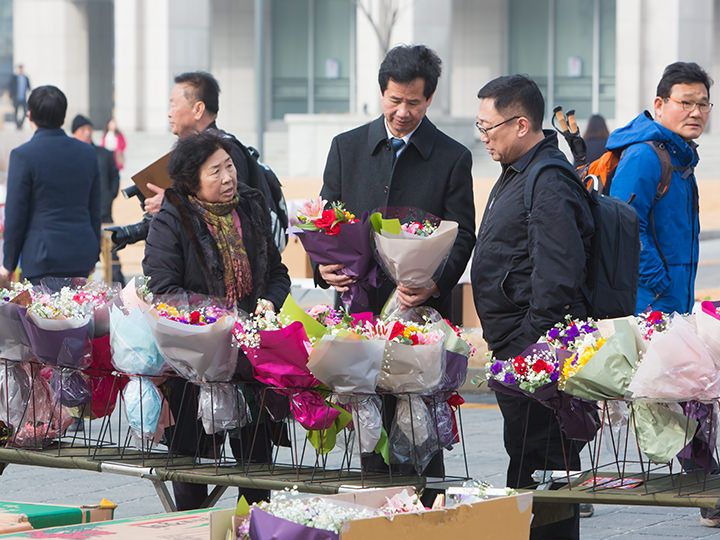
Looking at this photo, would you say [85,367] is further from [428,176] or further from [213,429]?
[428,176]

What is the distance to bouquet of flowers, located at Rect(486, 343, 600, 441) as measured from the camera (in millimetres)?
4758

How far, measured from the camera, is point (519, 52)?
4278 cm

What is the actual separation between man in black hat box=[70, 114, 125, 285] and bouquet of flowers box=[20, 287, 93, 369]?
1076 centimetres

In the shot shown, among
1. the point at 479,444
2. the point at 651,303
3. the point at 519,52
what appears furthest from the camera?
the point at 519,52

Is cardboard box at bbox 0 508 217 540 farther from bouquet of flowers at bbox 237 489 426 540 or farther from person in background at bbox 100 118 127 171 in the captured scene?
person in background at bbox 100 118 127 171

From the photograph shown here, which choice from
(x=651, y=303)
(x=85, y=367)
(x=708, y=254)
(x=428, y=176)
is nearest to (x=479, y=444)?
(x=651, y=303)

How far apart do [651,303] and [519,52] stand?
120 ft

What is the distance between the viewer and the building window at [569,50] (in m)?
41.2

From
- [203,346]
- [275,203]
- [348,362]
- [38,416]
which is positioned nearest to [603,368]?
[348,362]

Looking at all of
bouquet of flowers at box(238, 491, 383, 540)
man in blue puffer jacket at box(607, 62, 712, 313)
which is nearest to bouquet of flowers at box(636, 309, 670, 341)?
bouquet of flowers at box(238, 491, 383, 540)

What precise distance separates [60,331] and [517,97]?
1.80 meters

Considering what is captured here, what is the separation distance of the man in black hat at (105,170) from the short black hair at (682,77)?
10.1 meters

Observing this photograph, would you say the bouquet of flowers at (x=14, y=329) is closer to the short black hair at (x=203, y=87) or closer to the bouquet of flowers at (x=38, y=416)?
the bouquet of flowers at (x=38, y=416)

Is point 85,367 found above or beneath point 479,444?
above
